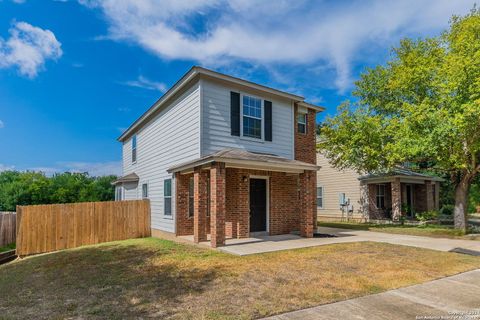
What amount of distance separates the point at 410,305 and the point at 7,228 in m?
15.4

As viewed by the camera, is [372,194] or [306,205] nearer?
[306,205]

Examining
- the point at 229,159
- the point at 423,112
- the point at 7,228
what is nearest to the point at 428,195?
the point at 423,112

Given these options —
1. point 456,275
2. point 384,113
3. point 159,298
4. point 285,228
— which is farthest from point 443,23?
point 159,298

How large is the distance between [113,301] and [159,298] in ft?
2.42

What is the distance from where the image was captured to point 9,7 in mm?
11320

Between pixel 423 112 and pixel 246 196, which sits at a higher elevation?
pixel 423 112

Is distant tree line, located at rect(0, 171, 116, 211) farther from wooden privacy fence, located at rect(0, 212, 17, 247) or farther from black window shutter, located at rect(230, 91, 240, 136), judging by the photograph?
black window shutter, located at rect(230, 91, 240, 136)

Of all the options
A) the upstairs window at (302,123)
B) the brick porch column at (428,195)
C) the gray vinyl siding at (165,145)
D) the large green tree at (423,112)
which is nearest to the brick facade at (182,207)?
the gray vinyl siding at (165,145)

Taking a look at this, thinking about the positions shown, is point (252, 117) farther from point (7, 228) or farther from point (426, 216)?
point (426, 216)

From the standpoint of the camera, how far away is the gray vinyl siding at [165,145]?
37.2 ft

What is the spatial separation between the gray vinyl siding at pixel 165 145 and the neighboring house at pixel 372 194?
11.4m

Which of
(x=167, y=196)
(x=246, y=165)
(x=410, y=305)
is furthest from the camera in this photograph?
(x=167, y=196)

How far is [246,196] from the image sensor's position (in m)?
11.3

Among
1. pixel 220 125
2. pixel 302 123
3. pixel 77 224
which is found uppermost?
pixel 302 123
